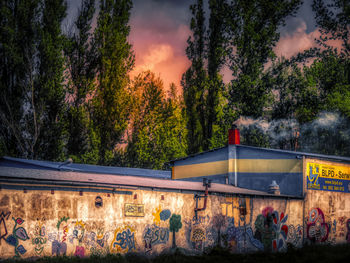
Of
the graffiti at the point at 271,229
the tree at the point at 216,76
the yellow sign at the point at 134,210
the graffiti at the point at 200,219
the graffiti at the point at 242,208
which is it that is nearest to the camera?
the yellow sign at the point at 134,210

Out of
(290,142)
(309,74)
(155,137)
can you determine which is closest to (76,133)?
(155,137)

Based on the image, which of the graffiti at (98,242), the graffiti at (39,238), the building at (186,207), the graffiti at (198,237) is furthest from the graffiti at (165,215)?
the graffiti at (39,238)

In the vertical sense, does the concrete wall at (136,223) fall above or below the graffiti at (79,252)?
above

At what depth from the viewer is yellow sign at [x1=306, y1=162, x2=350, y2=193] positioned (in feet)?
65.5

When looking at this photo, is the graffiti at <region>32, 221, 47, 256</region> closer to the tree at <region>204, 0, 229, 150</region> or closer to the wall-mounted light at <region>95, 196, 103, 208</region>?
the wall-mounted light at <region>95, 196, 103, 208</region>

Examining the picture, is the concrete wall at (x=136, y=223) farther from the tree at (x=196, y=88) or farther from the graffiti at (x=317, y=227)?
the tree at (x=196, y=88)

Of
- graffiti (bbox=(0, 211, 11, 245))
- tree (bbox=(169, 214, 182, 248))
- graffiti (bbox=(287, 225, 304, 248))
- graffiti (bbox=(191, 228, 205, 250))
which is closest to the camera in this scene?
graffiti (bbox=(0, 211, 11, 245))

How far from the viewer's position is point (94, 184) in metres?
13.3

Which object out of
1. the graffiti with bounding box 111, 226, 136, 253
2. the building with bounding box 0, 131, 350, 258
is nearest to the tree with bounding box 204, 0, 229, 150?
the building with bounding box 0, 131, 350, 258

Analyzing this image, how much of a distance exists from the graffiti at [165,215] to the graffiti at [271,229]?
491 centimetres

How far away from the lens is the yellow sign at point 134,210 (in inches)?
553

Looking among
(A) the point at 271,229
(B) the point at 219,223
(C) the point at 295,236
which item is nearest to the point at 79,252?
(B) the point at 219,223

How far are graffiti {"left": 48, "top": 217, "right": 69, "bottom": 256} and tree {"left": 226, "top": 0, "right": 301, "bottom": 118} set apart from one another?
26.3 metres

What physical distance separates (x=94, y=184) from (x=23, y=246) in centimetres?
293
